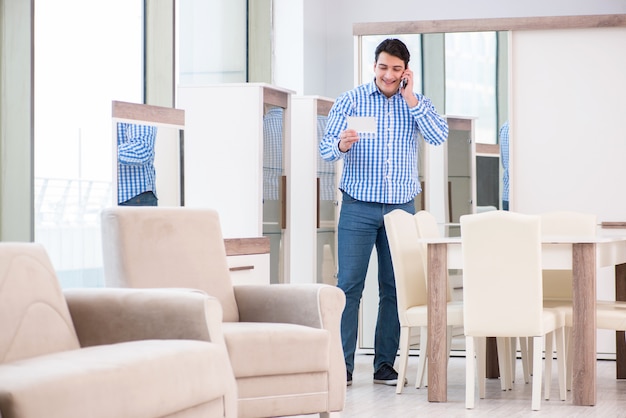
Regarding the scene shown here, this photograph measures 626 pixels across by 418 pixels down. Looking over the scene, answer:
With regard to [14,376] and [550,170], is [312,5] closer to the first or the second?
[550,170]

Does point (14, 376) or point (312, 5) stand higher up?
point (312, 5)

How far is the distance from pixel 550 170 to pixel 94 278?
2.93m

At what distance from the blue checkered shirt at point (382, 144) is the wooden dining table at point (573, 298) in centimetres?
66

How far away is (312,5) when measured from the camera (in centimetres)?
737

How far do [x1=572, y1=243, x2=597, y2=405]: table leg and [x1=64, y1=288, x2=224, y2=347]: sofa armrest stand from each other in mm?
2001

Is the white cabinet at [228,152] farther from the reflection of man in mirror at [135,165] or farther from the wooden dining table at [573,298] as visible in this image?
the wooden dining table at [573,298]

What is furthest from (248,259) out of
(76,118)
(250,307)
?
(76,118)

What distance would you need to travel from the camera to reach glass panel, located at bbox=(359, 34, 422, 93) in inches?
256

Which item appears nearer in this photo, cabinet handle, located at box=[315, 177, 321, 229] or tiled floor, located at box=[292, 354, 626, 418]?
tiled floor, located at box=[292, 354, 626, 418]

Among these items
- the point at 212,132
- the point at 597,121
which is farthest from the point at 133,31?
the point at 597,121

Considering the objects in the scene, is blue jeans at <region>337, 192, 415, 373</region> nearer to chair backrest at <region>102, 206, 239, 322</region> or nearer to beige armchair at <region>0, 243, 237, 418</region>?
chair backrest at <region>102, 206, 239, 322</region>

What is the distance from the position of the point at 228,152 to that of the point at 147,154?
2.22ft

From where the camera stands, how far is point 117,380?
2498 millimetres

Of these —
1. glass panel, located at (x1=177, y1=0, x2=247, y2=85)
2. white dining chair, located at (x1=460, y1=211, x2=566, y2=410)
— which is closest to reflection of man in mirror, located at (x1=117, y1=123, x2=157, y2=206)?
white dining chair, located at (x1=460, y1=211, x2=566, y2=410)
